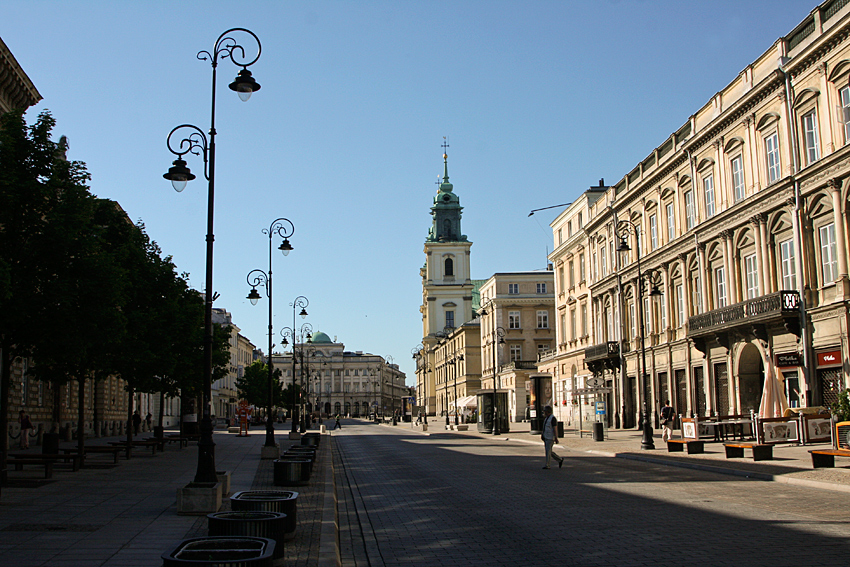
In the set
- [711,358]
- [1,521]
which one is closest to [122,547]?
[1,521]

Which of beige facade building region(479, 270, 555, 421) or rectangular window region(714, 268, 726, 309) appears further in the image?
beige facade building region(479, 270, 555, 421)

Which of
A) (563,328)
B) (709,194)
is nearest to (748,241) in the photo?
(709,194)

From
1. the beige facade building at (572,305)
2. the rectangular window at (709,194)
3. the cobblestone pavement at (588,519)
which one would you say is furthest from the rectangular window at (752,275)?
the beige facade building at (572,305)

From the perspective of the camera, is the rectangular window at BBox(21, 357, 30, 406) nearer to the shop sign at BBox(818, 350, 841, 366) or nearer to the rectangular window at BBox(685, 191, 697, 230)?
the rectangular window at BBox(685, 191, 697, 230)

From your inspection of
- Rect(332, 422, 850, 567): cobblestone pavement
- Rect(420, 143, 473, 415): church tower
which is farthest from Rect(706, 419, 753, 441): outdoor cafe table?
Rect(420, 143, 473, 415): church tower

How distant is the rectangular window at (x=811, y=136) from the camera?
98.2 feet

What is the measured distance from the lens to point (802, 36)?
30609 millimetres

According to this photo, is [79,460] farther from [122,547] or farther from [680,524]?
[680,524]

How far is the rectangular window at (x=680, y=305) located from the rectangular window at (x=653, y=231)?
3.81 meters

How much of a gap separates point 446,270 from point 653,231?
84.3 metres

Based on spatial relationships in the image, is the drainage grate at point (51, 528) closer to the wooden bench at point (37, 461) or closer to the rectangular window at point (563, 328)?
the wooden bench at point (37, 461)

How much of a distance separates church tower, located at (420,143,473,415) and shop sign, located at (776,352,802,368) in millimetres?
96913

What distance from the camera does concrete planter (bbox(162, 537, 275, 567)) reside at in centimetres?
530

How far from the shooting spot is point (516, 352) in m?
85.1
